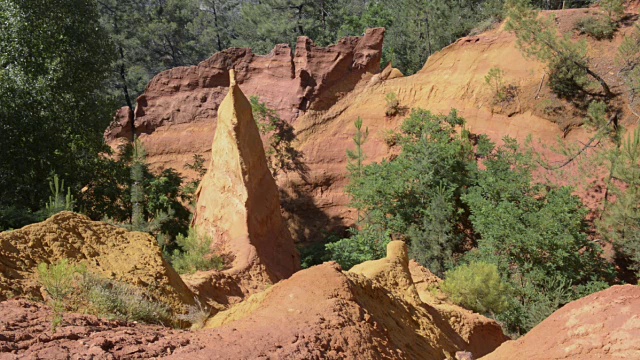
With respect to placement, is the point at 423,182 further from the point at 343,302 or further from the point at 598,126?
the point at 343,302

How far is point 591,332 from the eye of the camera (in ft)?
16.2

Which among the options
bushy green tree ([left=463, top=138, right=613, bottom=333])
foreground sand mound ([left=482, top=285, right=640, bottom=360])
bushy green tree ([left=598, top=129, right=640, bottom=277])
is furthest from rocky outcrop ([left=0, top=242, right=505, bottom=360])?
bushy green tree ([left=598, top=129, right=640, bottom=277])

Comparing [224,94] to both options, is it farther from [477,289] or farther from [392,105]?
[477,289]

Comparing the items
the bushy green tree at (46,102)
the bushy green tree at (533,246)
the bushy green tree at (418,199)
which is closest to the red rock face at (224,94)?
the bushy green tree at (418,199)

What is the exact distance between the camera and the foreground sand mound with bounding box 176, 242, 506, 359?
529 cm

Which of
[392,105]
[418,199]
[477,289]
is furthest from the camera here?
[392,105]

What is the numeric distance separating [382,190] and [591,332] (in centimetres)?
1267

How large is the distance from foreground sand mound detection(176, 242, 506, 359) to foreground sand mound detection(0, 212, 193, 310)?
117cm

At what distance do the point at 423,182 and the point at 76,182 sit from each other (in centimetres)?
936

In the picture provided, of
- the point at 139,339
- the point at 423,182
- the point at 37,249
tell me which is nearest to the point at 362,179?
the point at 423,182

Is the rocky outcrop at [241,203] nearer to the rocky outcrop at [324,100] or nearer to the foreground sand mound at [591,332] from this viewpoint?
the rocky outcrop at [324,100]

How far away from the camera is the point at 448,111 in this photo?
2077 cm

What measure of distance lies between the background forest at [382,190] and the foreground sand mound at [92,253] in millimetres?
3130

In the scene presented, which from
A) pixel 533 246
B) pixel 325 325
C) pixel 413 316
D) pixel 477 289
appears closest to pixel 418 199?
pixel 533 246
